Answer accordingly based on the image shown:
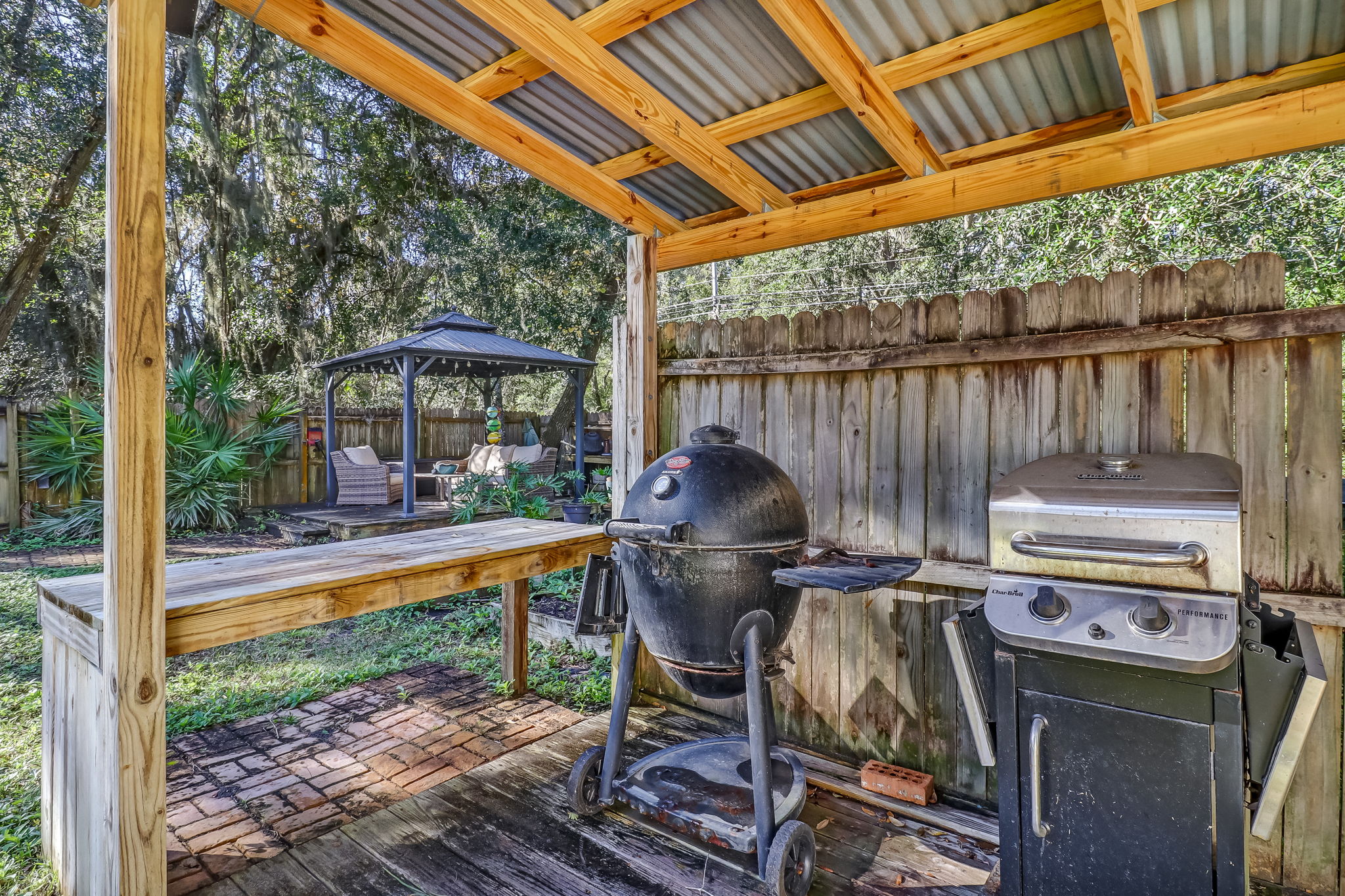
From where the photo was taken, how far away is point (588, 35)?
1958mm

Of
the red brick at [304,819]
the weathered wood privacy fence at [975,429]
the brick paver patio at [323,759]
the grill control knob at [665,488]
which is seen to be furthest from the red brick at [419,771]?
the grill control knob at [665,488]

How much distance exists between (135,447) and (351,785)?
1626 mm

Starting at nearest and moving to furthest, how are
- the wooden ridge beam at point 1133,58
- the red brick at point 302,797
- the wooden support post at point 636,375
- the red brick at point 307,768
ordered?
the wooden ridge beam at point 1133,58 → the red brick at point 302,797 → the red brick at point 307,768 → the wooden support post at point 636,375

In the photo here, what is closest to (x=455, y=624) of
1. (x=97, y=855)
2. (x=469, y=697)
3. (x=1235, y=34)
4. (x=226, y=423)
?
(x=469, y=697)

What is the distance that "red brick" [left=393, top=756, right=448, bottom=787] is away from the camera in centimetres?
257

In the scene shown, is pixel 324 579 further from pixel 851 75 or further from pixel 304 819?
pixel 851 75

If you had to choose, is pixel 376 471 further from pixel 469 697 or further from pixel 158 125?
pixel 158 125

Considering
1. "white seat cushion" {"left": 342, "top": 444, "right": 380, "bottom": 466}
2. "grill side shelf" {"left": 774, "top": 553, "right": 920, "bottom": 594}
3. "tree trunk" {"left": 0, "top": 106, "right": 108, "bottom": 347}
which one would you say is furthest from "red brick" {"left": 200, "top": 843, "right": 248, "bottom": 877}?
"tree trunk" {"left": 0, "top": 106, "right": 108, "bottom": 347}

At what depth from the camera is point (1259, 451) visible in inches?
77.1

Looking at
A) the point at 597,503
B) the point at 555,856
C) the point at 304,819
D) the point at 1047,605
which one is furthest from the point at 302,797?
the point at 597,503

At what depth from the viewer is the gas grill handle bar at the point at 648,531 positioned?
1942 millimetres

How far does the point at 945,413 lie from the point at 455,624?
3813 mm

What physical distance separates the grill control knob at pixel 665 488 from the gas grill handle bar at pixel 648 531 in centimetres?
10

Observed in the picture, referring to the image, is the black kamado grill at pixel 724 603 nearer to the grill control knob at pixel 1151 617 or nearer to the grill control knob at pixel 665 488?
the grill control knob at pixel 665 488
